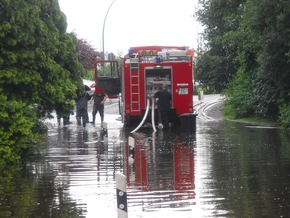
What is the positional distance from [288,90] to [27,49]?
13.2 metres

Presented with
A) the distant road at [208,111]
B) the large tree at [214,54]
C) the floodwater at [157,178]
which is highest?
the large tree at [214,54]

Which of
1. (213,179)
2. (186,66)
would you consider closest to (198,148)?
(213,179)

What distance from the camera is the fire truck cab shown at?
89.6 ft

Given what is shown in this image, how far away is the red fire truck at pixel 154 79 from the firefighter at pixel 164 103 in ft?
1.60

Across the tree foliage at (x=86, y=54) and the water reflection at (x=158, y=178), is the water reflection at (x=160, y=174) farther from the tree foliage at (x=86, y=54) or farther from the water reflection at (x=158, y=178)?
the tree foliage at (x=86, y=54)

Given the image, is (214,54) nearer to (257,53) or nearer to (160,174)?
(257,53)

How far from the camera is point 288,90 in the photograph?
2770 cm

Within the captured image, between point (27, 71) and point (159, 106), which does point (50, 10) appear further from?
point (159, 106)

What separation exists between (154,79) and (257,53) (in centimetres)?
376

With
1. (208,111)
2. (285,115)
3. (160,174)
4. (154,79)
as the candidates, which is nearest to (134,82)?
(154,79)

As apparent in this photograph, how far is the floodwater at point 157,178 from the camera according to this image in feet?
35.3

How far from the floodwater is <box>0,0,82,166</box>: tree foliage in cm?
89

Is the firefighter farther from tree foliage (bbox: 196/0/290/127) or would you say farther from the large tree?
the large tree

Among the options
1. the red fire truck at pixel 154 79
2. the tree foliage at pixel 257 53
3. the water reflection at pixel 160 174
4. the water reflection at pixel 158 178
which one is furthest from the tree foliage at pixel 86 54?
the water reflection at pixel 160 174
